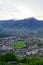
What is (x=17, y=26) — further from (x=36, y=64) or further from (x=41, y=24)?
(x=36, y=64)

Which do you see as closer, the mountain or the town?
the town

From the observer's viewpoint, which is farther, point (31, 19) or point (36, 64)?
point (31, 19)

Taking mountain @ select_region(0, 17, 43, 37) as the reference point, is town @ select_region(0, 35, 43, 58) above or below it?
above

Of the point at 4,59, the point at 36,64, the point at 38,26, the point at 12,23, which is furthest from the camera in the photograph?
the point at 12,23

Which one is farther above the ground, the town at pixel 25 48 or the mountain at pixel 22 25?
the town at pixel 25 48

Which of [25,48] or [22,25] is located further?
[22,25]

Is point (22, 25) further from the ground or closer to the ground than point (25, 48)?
closer to the ground

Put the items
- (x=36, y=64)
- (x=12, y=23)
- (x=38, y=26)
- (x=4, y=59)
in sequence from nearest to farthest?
(x=36, y=64) → (x=4, y=59) → (x=38, y=26) → (x=12, y=23)

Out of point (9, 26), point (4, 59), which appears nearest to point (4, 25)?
point (9, 26)

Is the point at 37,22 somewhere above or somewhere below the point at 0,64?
below

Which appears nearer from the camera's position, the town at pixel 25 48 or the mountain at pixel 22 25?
the town at pixel 25 48
